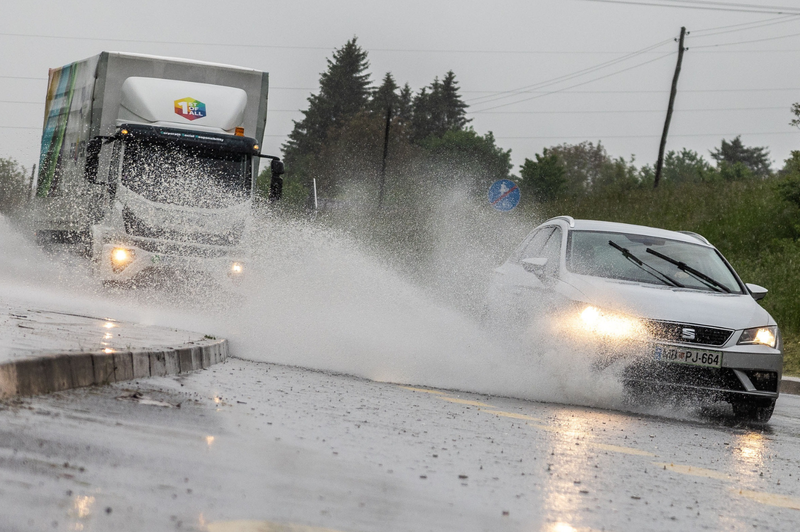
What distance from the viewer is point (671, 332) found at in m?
8.60

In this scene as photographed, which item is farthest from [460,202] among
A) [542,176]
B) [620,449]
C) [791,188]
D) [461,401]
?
[542,176]

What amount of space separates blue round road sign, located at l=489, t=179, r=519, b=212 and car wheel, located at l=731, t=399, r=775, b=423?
9491 mm

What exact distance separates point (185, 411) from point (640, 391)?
422 centimetres

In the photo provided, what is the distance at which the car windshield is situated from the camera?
382 inches

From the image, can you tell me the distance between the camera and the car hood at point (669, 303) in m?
8.70

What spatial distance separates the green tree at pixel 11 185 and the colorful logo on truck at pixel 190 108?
4072 mm

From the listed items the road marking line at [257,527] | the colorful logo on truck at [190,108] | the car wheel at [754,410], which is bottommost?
the road marking line at [257,527]

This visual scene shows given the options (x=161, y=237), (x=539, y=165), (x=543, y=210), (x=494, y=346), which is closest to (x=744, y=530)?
(x=494, y=346)

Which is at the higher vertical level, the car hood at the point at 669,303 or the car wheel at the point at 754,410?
the car hood at the point at 669,303

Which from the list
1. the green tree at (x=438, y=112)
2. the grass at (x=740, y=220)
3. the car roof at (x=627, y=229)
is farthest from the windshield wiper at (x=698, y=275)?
the green tree at (x=438, y=112)

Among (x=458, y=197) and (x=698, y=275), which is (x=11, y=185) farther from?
(x=458, y=197)

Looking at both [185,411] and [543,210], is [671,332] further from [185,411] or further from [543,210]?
[543,210]

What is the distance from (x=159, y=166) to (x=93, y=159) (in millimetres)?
945

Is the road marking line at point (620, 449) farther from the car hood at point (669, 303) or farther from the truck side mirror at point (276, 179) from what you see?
the truck side mirror at point (276, 179)
